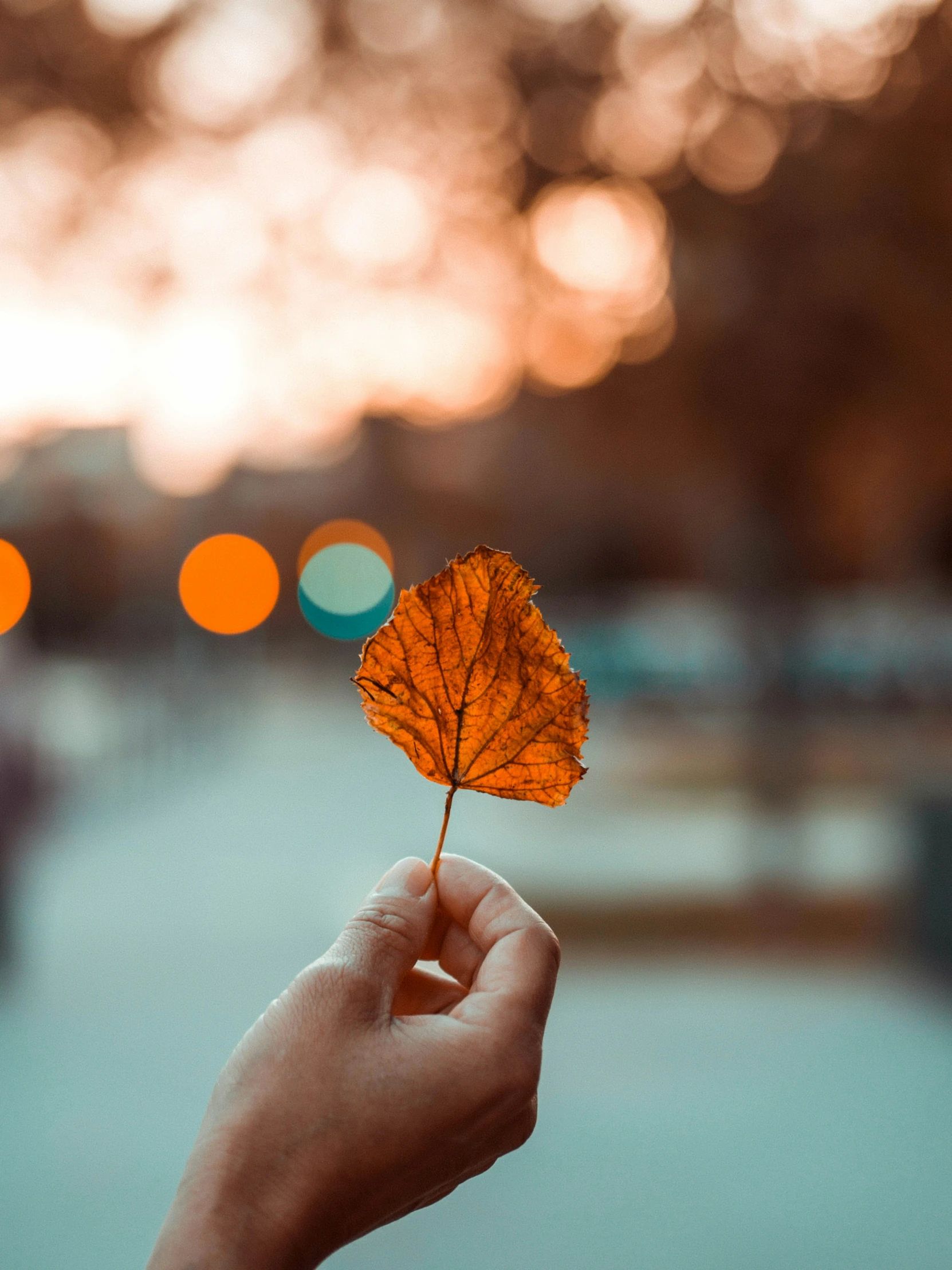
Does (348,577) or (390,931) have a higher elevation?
(348,577)

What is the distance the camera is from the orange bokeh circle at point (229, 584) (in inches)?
810

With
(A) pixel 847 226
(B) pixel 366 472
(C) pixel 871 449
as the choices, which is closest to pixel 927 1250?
(A) pixel 847 226

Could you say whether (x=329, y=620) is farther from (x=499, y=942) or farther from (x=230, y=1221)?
(x=230, y=1221)

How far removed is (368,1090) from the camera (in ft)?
3.76

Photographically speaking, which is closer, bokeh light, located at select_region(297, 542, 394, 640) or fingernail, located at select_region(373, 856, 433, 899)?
fingernail, located at select_region(373, 856, 433, 899)

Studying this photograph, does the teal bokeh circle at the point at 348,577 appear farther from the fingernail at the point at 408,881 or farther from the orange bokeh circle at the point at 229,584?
the fingernail at the point at 408,881

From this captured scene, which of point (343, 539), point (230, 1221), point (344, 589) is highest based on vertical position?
point (343, 539)

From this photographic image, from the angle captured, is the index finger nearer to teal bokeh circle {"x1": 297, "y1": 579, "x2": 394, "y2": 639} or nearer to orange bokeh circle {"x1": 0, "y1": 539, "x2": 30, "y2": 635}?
orange bokeh circle {"x1": 0, "y1": 539, "x2": 30, "y2": 635}

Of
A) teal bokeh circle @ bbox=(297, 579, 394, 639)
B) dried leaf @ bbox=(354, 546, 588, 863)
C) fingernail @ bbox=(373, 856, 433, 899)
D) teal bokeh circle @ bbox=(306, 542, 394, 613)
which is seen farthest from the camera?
teal bokeh circle @ bbox=(297, 579, 394, 639)

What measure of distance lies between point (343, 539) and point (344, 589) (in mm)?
1414

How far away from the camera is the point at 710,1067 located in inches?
179

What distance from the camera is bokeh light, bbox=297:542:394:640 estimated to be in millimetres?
25625

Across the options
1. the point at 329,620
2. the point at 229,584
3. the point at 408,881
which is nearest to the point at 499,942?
the point at 408,881

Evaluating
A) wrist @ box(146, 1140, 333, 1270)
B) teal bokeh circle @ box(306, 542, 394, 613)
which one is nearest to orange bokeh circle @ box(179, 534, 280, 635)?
teal bokeh circle @ box(306, 542, 394, 613)
